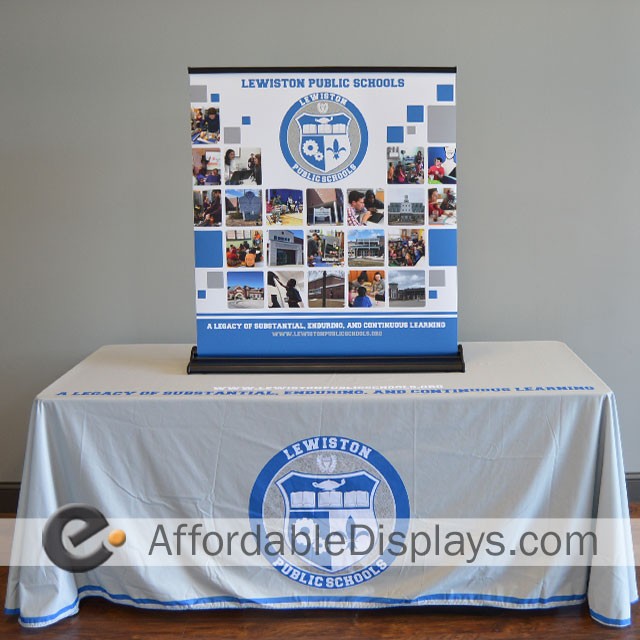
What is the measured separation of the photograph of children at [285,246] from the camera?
8.01ft

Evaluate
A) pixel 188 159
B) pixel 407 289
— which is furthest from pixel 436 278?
pixel 188 159

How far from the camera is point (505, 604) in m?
2.28

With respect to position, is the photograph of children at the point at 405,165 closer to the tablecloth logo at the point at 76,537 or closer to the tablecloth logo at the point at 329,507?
the tablecloth logo at the point at 329,507

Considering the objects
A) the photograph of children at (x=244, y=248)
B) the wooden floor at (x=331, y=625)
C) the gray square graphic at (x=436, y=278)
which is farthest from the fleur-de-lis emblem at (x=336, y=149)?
the wooden floor at (x=331, y=625)

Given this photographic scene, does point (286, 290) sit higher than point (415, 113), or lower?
lower

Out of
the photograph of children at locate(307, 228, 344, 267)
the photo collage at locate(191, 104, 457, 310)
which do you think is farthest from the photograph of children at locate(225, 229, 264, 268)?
the photograph of children at locate(307, 228, 344, 267)

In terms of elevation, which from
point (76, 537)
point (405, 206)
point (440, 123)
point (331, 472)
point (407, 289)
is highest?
point (440, 123)

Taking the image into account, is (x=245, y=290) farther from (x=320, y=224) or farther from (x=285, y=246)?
(x=320, y=224)

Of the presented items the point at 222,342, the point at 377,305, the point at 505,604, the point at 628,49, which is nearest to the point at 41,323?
the point at 222,342

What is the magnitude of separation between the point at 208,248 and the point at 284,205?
27cm

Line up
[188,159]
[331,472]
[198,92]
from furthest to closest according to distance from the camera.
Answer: [188,159]
[198,92]
[331,472]

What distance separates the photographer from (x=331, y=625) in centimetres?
229

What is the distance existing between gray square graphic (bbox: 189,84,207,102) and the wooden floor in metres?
1.53

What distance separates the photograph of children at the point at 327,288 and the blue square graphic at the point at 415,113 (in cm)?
51
